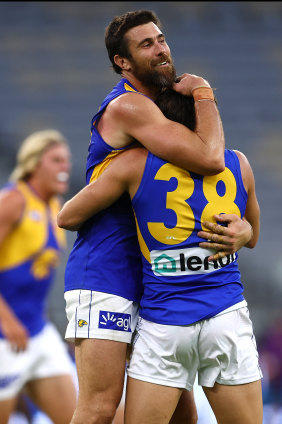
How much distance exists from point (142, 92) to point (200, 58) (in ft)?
32.6

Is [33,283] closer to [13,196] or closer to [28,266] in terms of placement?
[28,266]

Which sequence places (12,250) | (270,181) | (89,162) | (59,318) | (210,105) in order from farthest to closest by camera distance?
(270,181), (59,318), (12,250), (89,162), (210,105)

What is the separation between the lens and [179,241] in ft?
9.29

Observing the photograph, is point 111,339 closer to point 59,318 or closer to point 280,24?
point 59,318

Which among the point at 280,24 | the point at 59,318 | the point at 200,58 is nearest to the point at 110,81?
the point at 200,58

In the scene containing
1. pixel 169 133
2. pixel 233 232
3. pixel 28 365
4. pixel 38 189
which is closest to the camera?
pixel 169 133

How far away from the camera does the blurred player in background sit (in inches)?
178

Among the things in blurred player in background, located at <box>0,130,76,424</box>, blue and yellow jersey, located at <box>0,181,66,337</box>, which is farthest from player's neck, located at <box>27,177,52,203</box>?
blue and yellow jersey, located at <box>0,181,66,337</box>

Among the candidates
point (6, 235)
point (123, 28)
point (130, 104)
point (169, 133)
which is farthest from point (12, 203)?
point (169, 133)

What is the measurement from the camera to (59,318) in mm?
8797

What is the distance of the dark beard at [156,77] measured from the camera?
3.02 metres

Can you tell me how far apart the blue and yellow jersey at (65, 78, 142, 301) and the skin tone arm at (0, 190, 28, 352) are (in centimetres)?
172

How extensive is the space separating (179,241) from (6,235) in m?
2.24

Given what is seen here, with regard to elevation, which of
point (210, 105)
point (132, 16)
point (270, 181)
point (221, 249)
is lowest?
point (270, 181)
